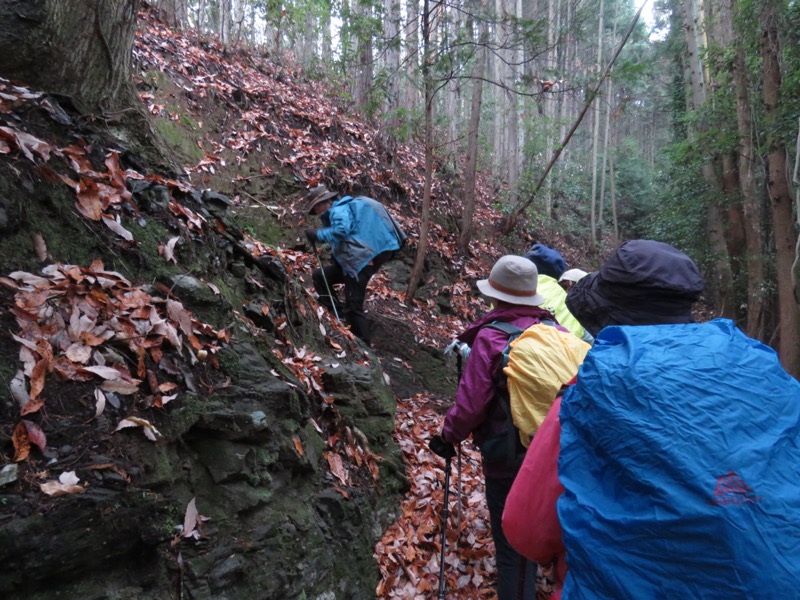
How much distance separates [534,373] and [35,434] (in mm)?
2202

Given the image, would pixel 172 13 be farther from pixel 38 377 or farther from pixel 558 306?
pixel 38 377

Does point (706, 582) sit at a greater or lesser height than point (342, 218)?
lesser

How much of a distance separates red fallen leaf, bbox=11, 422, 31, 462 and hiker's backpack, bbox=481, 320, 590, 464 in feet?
6.94

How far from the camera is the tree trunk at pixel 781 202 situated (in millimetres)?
9523

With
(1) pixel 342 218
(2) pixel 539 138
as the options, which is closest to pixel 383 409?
(1) pixel 342 218

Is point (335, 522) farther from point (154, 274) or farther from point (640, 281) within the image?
point (640, 281)

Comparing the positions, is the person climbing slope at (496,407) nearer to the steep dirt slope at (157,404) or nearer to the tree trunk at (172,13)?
the steep dirt slope at (157,404)

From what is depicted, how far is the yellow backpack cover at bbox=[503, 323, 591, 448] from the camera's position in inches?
92.3

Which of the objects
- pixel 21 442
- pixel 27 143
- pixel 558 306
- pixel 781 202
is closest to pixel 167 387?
pixel 21 442

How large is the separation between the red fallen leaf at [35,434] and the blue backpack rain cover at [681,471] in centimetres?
206

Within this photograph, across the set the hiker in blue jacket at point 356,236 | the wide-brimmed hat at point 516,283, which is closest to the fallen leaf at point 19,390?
the wide-brimmed hat at point 516,283

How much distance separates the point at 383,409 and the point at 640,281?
3.10 m

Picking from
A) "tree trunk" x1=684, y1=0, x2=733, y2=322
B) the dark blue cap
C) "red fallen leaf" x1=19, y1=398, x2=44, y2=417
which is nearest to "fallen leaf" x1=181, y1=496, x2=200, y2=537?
"red fallen leaf" x1=19, y1=398, x2=44, y2=417

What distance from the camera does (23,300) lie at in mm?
2355
